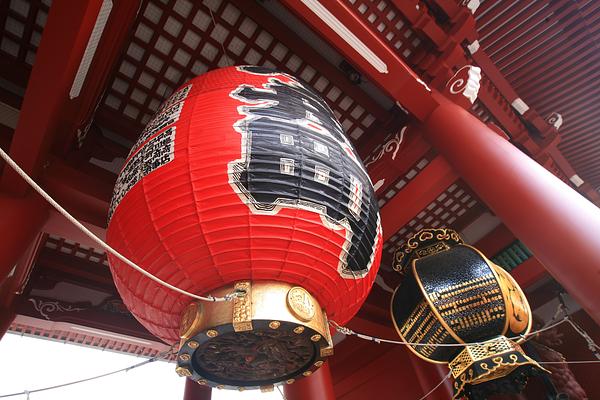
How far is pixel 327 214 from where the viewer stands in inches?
51.9

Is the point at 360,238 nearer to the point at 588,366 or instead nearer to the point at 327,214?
the point at 327,214

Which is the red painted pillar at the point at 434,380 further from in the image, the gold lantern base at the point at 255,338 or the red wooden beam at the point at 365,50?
the gold lantern base at the point at 255,338

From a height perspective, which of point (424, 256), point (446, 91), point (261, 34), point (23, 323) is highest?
point (446, 91)

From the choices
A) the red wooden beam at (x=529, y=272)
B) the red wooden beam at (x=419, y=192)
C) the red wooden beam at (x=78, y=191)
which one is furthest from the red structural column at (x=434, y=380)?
the red wooden beam at (x=78, y=191)

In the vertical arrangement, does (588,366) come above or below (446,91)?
below

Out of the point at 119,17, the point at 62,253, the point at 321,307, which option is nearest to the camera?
the point at 321,307

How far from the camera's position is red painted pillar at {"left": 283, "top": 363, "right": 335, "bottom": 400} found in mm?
3238

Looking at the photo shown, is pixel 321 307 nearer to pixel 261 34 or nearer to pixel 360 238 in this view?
pixel 360 238

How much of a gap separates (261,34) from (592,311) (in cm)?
263

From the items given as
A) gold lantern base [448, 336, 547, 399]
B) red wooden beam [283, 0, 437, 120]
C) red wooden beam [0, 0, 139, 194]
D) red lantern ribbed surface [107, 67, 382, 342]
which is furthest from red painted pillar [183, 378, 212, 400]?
red wooden beam [283, 0, 437, 120]

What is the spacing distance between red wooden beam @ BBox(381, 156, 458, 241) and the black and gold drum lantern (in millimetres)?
502

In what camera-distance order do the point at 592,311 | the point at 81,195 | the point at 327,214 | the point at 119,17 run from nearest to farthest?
1. the point at 327,214
2. the point at 592,311
3. the point at 119,17
4. the point at 81,195

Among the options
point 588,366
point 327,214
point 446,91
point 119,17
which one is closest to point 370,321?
point 446,91

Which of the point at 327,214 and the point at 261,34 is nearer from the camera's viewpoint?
the point at 327,214
